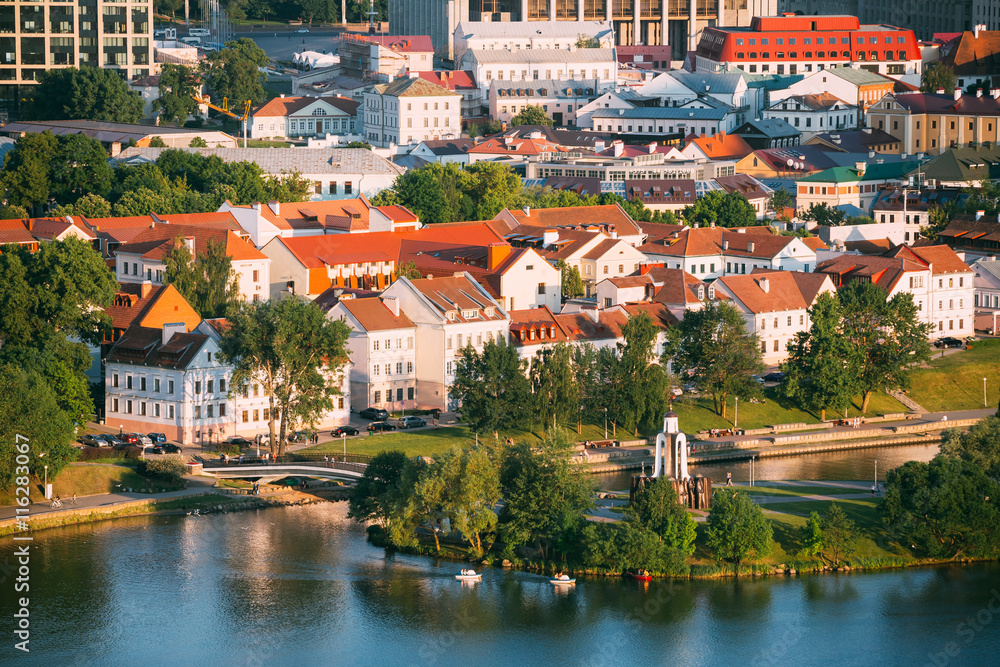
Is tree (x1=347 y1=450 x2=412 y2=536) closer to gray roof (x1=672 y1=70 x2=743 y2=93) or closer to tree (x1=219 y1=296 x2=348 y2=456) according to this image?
tree (x1=219 y1=296 x2=348 y2=456)

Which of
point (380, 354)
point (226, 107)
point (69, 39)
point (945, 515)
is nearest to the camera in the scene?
point (945, 515)

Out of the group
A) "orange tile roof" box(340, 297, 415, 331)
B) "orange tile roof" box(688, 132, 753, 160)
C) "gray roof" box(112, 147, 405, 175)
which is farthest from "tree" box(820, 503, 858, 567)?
"orange tile roof" box(688, 132, 753, 160)

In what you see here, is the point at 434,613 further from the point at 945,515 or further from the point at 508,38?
the point at 508,38

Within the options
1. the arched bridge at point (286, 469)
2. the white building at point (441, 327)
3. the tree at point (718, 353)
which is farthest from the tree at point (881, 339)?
the arched bridge at point (286, 469)

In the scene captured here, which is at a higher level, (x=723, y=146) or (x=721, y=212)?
(x=723, y=146)

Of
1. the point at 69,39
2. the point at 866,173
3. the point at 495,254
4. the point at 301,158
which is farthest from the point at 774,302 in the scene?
the point at 69,39

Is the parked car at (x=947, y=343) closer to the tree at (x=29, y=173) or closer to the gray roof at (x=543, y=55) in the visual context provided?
the tree at (x=29, y=173)
